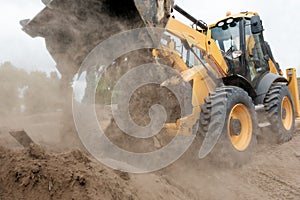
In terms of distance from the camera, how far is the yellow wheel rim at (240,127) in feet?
16.1

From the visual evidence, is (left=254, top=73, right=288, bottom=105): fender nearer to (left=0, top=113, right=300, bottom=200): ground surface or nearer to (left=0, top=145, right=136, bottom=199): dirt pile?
(left=0, top=113, right=300, bottom=200): ground surface

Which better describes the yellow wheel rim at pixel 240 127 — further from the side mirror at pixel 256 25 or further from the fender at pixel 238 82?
Answer: the side mirror at pixel 256 25

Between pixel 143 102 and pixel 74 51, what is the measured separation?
51.5 inches

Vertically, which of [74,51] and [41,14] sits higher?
[41,14]

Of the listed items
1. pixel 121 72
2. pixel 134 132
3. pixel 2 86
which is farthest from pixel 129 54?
pixel 2 86

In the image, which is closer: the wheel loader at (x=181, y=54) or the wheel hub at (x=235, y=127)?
the wheel loader at (x=181, y=54)

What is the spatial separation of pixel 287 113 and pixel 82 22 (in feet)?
17.4

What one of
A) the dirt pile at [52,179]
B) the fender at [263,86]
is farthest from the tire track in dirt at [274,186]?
the dirt pile at [52,179]

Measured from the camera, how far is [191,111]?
179 inches

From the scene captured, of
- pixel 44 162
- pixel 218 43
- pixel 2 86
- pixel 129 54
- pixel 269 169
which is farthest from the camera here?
pixel 218 43

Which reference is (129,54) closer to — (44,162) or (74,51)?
(74,51)

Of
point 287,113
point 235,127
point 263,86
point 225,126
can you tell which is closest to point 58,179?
point 225,126

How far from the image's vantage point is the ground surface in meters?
2.48

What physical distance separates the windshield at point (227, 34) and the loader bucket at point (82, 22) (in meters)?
2.40
